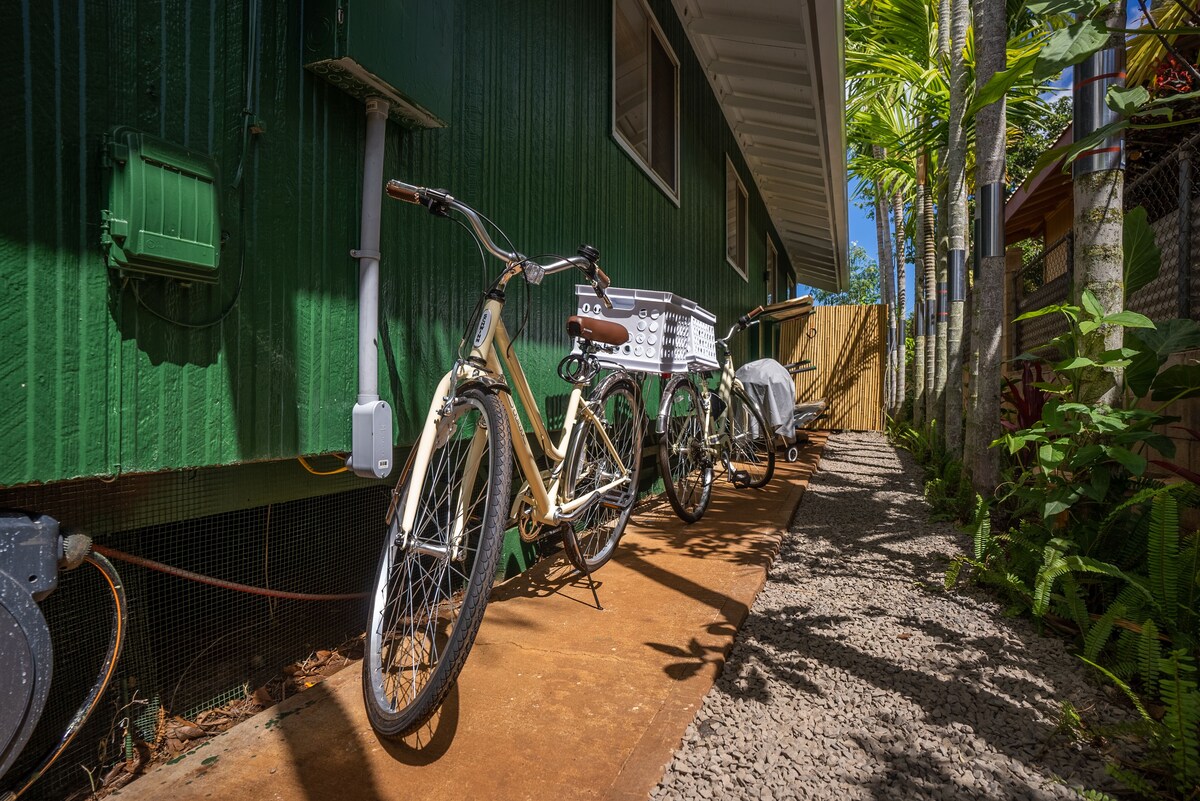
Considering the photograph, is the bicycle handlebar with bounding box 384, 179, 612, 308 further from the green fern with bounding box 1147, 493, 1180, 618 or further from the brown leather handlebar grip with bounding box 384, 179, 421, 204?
the green fern with bounding box 1147, 493, 1180, 618

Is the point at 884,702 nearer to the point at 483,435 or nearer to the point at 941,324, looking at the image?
the point at 483,435

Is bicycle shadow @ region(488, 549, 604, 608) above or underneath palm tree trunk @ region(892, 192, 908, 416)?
underneath

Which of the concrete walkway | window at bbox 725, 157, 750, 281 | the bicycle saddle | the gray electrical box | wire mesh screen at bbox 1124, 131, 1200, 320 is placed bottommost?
the concrete walkway

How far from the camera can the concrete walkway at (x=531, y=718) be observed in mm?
1419

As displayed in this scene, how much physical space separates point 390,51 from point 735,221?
722 centimetres

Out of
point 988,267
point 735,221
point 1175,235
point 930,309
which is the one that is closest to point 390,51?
point 988,267

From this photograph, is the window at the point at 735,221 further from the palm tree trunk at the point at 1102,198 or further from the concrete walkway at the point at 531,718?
the concrete walkway at the point at 531,718

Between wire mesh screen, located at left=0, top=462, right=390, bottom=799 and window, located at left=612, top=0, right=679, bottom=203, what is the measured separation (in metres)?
3.14

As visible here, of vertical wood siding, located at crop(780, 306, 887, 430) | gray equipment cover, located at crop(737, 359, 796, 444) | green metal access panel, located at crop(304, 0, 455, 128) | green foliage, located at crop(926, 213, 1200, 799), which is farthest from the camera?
vertical wood siding, located at crop(780, 306, 887, 430)

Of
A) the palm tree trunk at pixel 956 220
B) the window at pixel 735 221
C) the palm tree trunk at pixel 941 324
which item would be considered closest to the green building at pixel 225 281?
the palm tree trunk at pixel 956 220

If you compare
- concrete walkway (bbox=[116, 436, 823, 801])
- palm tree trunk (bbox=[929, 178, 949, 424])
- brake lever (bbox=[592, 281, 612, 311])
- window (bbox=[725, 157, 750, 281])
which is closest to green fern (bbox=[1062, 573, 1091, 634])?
concrete walkway (bbox=[116, 436, 823, 801])

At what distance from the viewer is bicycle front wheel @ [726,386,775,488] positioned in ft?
15.8

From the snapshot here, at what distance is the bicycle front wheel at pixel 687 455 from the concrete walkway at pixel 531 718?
1003 millimetres

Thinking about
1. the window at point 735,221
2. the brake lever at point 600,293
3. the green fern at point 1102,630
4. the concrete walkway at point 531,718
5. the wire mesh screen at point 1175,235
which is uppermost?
the window at point 735,221
